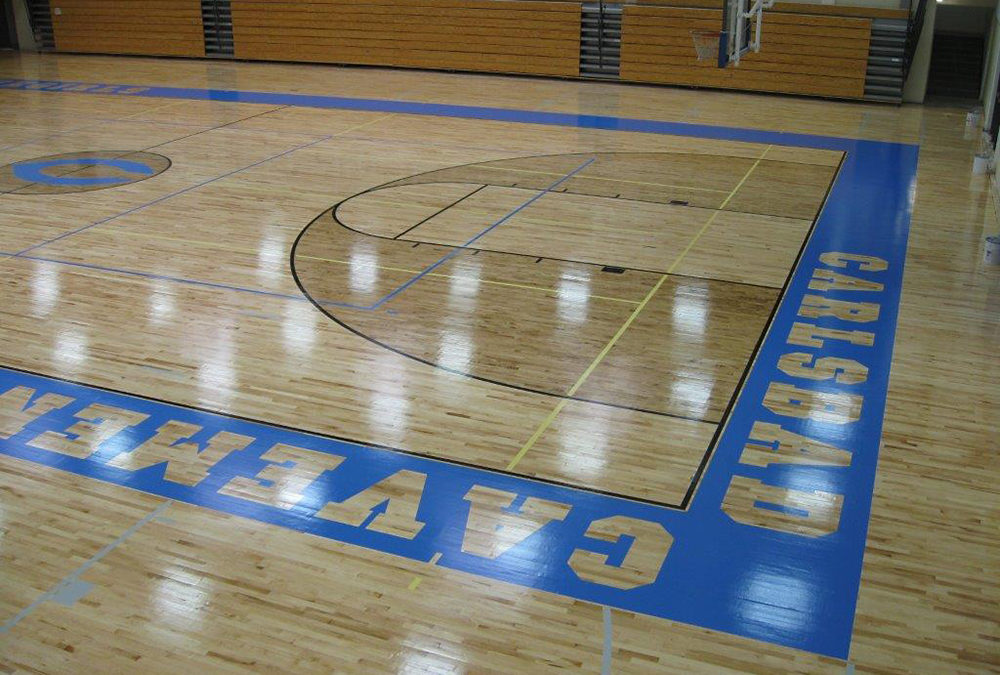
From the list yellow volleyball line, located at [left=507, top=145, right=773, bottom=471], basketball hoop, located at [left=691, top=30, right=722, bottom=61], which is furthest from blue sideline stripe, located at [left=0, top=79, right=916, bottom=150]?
yellow volleyball line, located at [left=507, top=145, right=773, bottom=471]

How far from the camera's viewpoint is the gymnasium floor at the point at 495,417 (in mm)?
4562

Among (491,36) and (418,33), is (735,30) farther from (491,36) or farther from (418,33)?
(418,33)

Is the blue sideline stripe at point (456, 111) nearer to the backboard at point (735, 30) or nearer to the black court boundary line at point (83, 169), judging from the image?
the backboard at point (735, 30)

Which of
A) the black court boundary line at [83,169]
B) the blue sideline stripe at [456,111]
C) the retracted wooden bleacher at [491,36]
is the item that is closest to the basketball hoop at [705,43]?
the blue sideline stripe at [456,111]

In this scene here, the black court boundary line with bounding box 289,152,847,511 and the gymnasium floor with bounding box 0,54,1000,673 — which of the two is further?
the black court boundary line with bounding box 289,152,847,511

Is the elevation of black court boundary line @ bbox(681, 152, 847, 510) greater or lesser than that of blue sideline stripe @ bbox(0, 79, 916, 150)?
lesser

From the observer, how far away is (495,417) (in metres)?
6.41

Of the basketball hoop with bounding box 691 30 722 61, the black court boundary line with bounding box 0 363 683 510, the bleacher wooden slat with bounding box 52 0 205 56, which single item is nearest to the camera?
the black court boundary line with bounding box 0 363 683 510

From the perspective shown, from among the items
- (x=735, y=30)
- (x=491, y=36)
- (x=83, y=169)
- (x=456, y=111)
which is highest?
(x=735, y=30)

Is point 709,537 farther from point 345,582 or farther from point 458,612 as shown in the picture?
point 345,582

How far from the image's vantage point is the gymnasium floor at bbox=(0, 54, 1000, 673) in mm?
4562

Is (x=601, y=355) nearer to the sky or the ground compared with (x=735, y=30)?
nearer to the ground

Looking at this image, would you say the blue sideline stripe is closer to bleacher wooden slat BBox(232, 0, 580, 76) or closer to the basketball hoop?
the basketball hoop

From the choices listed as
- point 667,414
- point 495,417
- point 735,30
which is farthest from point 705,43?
point 495,417
